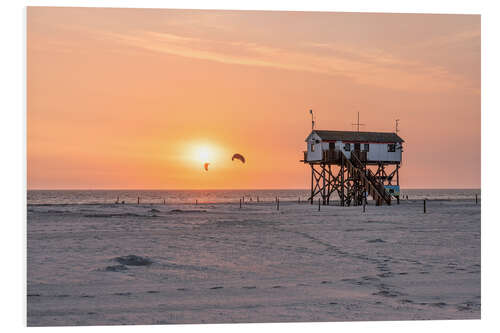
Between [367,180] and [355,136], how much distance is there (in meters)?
5.20

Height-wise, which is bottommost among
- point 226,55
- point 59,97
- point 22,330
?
point 22,330

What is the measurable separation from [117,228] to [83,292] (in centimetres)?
1454

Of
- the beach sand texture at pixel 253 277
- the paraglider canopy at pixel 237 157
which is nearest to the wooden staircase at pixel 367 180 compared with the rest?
the paraglider canopy at pixel 237 157

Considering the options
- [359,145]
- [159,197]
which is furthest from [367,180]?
[159,197]

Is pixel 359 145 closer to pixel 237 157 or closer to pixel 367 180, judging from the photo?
pixel 367 180

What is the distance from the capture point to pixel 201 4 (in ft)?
51.9

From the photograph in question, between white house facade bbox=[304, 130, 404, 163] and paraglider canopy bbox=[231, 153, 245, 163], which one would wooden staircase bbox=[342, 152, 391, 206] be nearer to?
white house facade bbox=[304, 130, 404, 163]

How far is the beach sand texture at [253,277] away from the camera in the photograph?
35.9 feet

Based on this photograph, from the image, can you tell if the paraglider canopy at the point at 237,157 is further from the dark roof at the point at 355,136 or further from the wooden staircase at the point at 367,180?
the dark roof at the point at 355,136

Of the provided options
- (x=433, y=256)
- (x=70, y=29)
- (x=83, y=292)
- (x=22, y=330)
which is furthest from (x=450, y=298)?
(x=70, y=29)

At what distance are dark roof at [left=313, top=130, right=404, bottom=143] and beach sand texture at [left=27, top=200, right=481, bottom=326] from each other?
23.7 metres

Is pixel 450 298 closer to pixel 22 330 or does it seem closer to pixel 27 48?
pixel 22 330

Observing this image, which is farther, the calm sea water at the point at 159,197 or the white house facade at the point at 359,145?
the calm sea water at the point at 159,197

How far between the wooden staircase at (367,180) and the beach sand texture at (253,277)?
1950 centimetres
